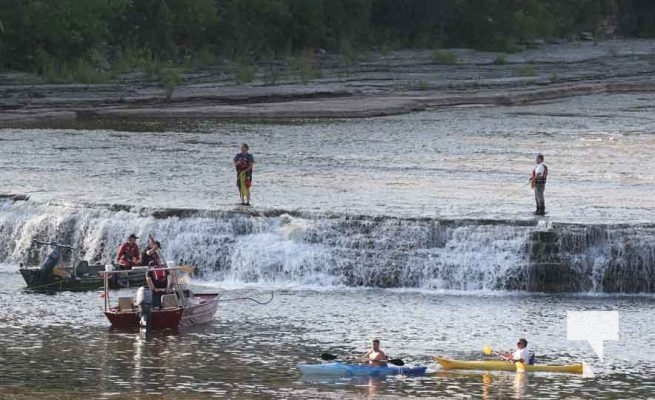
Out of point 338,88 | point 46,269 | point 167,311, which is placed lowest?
point 167,311

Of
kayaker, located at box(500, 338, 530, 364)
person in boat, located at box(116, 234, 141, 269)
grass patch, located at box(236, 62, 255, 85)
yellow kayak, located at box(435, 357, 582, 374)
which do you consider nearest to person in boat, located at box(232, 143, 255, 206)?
person in boat, located at box(116, 234, 141, 269)

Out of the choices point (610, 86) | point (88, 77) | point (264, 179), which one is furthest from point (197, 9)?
point (264, 179)

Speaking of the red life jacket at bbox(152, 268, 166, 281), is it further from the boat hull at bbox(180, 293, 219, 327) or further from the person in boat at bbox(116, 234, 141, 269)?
the person in boat at bbox(116, 234, 141, 269)

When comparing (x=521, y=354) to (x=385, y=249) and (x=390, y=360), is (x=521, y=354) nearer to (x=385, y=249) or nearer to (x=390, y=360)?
(x=390, y=360)

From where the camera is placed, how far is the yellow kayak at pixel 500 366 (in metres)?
32.3

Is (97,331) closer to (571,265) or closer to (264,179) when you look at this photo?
(571,265)

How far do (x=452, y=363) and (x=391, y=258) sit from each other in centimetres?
1035

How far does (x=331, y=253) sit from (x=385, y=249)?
4.63 feet

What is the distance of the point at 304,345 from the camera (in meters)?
34.6

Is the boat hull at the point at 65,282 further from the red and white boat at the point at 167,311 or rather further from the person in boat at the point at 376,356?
the person in boat at the point at 376,356

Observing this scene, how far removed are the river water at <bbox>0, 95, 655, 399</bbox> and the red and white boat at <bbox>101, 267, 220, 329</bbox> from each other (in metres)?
0.44

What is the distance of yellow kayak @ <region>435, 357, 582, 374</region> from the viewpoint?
106ft

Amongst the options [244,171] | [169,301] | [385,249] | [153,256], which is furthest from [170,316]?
[244,171]

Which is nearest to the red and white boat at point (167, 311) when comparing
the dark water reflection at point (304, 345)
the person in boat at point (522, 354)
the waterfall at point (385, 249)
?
the dark water reflection at point (304, 345)
